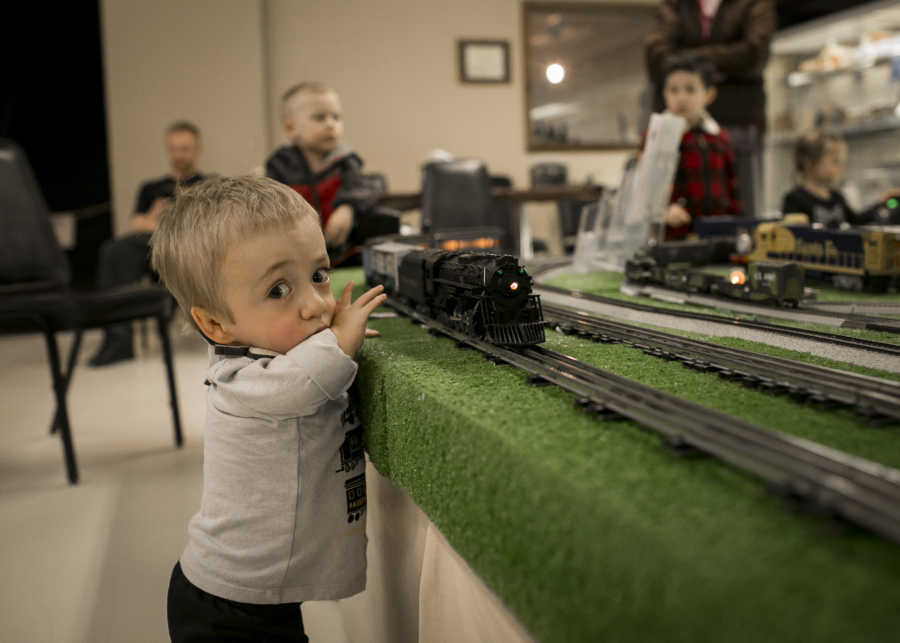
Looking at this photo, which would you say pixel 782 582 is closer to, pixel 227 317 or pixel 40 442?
pixel 227 317

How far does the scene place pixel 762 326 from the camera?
164 centimetres

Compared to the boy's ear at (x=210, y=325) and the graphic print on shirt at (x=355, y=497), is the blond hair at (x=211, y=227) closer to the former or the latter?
the boy's ear at (x=210, y=325)

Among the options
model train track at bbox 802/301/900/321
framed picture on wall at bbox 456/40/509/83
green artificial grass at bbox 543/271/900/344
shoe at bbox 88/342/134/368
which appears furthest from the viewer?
framed picture on wall at bbox 456/40/509/83

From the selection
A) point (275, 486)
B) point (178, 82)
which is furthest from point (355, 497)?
point (178, 82)

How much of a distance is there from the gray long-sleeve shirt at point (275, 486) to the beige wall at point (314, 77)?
7.54 meters

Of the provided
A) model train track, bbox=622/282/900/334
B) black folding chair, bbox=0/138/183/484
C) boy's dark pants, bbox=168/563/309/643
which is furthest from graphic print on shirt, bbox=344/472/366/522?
black folding chair, bbox=0/138/183/484

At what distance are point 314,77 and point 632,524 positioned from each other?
29.0 feet

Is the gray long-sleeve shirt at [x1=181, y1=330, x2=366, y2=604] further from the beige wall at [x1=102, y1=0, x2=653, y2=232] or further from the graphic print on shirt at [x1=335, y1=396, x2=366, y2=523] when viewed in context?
the beige wall at [x1=102, y1=0, x2=653, y2=232]

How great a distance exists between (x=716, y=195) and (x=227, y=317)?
10.1ft

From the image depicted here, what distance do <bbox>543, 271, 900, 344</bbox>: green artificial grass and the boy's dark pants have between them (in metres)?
1.29

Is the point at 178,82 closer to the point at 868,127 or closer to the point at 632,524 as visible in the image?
the point at 868,127

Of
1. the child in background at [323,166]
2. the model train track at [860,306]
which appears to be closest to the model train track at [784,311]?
the model train track at [860,306]

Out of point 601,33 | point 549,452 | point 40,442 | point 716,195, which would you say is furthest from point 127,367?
point 601,33

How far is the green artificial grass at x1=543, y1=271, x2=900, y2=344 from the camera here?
156 cm
